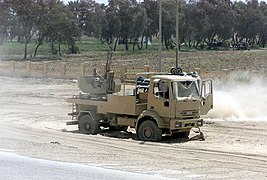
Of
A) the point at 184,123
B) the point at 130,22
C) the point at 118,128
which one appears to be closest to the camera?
the point at 184,123

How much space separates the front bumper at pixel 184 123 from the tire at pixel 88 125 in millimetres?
3606

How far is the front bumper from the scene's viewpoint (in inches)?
786

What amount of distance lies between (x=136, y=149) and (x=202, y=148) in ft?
6.68

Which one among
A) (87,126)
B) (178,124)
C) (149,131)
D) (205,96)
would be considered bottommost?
(87,126)

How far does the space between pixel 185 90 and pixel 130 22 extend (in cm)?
8472

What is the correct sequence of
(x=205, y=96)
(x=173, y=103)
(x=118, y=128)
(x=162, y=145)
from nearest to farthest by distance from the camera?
(x=162, y=145), (x=173, y=103), (x=205, y=96), (x=118, y=128)

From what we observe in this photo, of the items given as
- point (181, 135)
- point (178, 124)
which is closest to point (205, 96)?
point (181, 135)

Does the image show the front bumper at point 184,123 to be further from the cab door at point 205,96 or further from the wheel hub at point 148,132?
the cab door at point 205,96

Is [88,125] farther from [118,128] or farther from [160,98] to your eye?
[160,98]

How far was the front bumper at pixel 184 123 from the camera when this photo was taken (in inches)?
786

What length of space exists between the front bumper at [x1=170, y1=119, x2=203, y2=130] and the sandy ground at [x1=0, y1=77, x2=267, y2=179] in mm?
547

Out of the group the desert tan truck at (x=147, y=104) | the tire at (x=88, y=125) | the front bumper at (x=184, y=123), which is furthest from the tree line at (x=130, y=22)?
the front bumper at (x=184, y=123)

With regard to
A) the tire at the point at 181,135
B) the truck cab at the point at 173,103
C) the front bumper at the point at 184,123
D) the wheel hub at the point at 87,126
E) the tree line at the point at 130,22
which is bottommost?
the tire at the point at 181,135

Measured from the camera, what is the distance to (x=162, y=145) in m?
19.5
